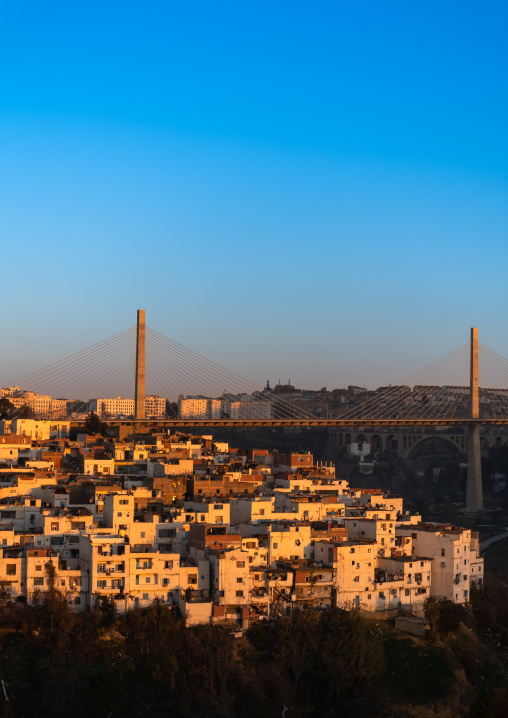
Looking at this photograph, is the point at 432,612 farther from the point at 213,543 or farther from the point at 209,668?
the point at 209,668

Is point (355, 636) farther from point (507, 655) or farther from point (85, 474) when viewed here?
point (85, 474)

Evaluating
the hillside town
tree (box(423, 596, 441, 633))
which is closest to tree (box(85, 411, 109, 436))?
the hillside town

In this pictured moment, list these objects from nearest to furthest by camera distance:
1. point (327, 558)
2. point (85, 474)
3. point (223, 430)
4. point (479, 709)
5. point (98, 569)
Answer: point (479, 709) → point (98, 569) → point (327, 558) → point (85, 474) → point (223, 430)

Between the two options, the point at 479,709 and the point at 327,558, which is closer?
the point at 479,709

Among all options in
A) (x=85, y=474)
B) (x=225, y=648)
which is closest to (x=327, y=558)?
(x=225, y=648)

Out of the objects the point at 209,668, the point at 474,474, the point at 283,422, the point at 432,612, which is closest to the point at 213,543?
the point at 209,668

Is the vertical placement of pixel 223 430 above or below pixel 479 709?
above

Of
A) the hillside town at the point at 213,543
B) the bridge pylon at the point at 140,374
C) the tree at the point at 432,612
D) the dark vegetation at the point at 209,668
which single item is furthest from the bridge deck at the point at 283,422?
the dark vegetation at the point at 209,668
